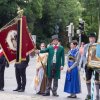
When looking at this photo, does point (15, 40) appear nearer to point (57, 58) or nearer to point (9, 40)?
point (9, 40)

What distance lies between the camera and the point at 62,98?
539 inches

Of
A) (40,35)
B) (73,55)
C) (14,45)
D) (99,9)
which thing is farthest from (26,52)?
(40,35)

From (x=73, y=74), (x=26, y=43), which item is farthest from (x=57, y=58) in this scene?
(x=26, y=43)

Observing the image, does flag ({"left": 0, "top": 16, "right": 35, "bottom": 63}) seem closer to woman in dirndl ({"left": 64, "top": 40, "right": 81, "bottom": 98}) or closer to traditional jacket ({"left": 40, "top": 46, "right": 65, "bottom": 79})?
traditional jacket ({"left": 40, "top": 46, "right": 65, "bottom": 79})

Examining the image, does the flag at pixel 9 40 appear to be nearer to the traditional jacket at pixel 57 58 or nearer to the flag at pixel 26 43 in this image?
the flag at pixel 26 43

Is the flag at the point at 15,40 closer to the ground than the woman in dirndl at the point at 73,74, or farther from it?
farther from it

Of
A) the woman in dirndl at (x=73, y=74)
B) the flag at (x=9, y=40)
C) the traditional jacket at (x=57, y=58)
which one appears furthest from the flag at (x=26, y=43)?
the woman in dirndl at (x=73, y=74)

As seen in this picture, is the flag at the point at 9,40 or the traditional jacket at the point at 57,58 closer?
the flag at the point at 9,40

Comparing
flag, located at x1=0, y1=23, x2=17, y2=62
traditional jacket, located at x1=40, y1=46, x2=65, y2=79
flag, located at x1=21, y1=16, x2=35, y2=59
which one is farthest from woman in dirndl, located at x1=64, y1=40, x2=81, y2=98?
flag, located at x1=0, y1=23, x2=17, y2=62

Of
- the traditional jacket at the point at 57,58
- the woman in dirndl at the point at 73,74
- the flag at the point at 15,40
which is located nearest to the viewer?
the flag at the point at 15,40

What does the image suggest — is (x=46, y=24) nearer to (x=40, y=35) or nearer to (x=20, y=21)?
(x=40, y=35)

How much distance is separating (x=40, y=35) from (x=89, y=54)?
59362 mm

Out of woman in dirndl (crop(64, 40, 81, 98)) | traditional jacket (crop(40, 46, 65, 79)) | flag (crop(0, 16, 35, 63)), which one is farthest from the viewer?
traditional jacket (crop(40, 46, 65, 79))

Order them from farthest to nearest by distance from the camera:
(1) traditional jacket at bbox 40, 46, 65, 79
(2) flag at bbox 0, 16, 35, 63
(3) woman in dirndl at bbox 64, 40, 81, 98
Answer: (1) traditional jacket at bbox 40, 46, 65, 79
(3) woman in dirndl at bbox 64, 40, 81, 98
(2) flag at bbox 0, 16, 35, 63
